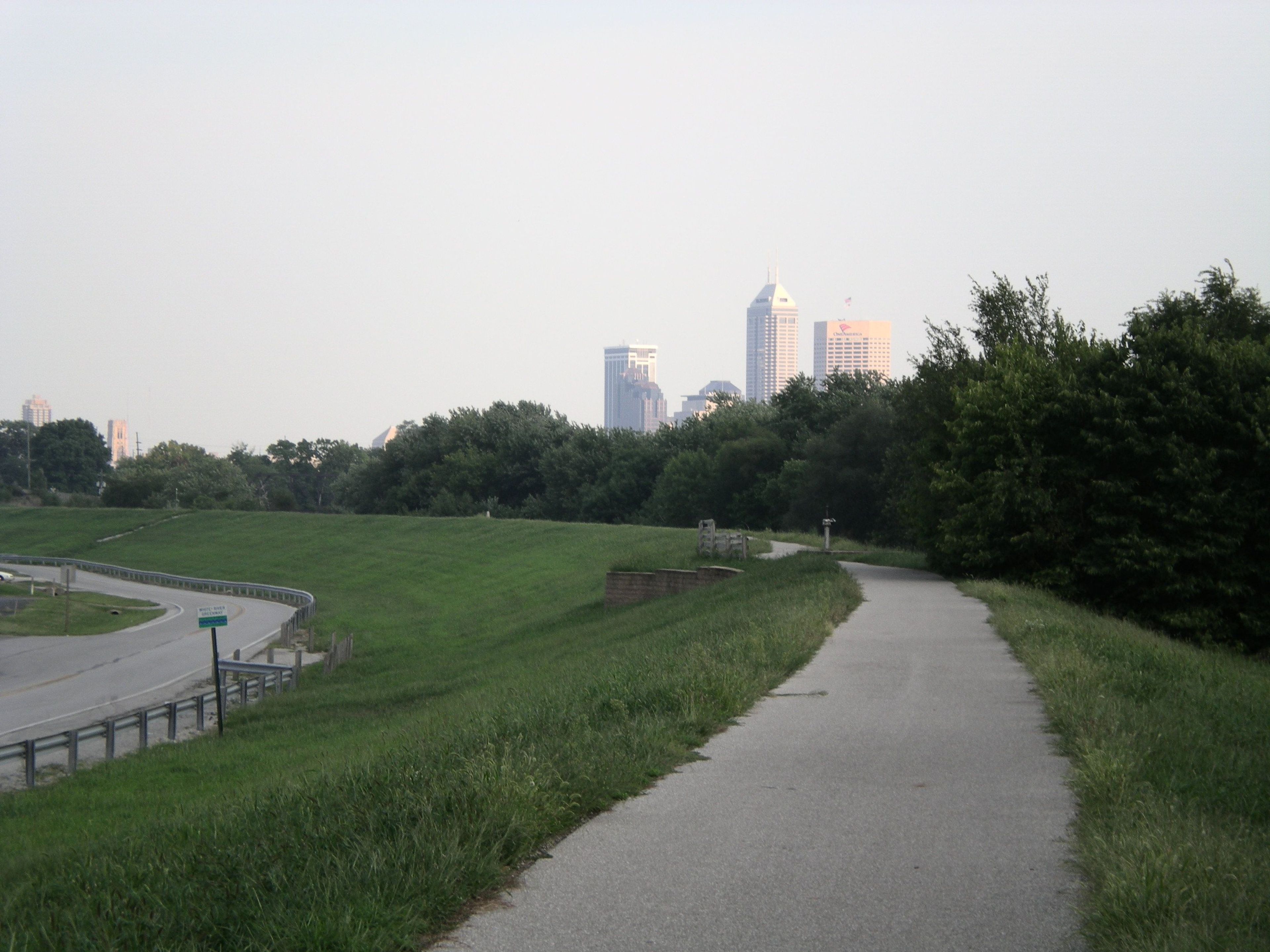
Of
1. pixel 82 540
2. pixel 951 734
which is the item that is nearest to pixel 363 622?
pixel 951 734

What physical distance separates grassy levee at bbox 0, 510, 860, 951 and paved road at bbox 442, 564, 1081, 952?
0.36 metres

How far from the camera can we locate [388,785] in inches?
275

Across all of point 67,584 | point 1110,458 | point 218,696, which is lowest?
point 67,584

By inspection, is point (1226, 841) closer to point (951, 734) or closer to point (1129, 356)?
point (951, 734)

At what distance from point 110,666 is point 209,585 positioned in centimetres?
2816

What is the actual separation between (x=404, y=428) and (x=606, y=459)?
28184 mm

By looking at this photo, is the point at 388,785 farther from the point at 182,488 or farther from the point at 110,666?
the point at 182,488

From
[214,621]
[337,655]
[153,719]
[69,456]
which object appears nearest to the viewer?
[214,621]

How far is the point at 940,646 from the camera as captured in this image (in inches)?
619

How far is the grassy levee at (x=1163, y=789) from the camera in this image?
4.78m

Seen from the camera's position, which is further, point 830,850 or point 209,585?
point 209,585

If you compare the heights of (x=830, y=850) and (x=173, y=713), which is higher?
(x=830, y=850)

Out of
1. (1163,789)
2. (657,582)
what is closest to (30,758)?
(1163,789)

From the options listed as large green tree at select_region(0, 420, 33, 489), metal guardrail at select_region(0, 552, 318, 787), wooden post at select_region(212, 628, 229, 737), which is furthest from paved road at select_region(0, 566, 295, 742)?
large green tree at select_region(0, 420, 33, 489)
